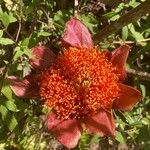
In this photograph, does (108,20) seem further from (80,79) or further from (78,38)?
(80,79)

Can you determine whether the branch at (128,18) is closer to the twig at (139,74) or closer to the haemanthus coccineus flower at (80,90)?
the haemanthus coccineus flower at (80,90)

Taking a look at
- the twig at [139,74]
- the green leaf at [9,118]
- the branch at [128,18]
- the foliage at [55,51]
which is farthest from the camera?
the twig at [139,74]

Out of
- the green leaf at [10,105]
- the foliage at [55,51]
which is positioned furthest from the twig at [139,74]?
the green leaf at [10,105]

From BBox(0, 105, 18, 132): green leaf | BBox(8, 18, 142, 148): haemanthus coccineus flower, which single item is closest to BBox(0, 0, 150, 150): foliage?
BBox(0, 105, 18, 132): green leaf

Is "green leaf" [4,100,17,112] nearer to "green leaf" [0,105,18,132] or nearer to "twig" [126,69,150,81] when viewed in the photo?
"green leaf" [0,105,18,132]

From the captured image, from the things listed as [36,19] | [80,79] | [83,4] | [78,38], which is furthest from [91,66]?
[83,4]

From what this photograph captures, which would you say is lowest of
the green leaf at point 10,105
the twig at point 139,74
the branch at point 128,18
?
the twig at point 139,74
